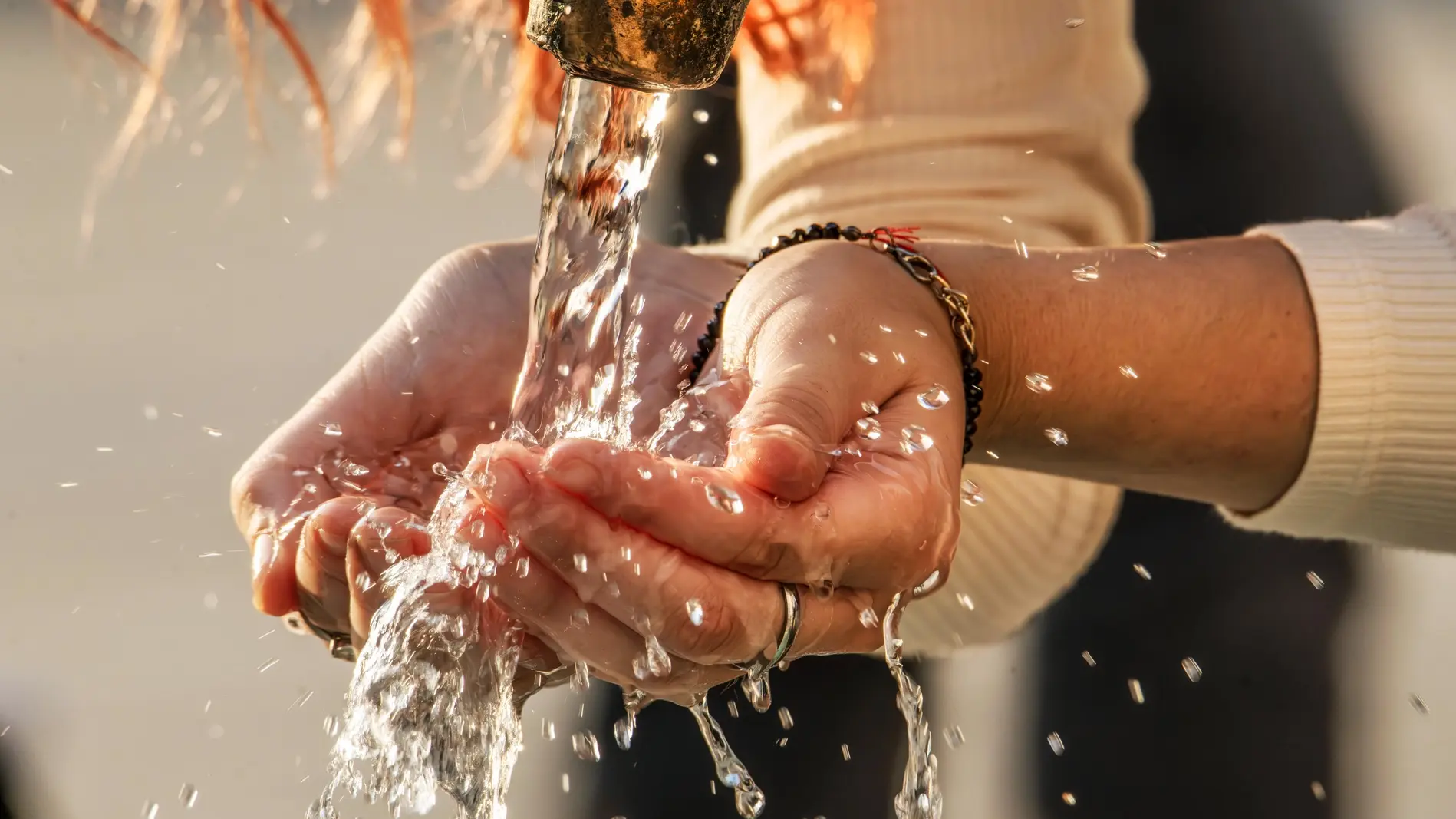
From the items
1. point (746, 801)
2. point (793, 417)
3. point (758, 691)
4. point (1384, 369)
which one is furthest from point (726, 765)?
point (1384, 369)

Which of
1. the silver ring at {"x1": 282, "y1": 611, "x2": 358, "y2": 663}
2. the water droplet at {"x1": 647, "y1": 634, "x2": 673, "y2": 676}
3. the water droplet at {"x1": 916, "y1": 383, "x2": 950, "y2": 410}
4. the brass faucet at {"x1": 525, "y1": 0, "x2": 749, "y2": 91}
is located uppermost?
the brass faucet at {"x1": 525, "y1": 0, "x2": 749, "y2": 91}

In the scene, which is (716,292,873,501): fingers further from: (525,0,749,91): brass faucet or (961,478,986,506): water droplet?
(961,478,986,506): water droplet

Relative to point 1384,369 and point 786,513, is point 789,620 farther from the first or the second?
point 1384,369

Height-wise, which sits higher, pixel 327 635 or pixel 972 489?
pixel 327 635

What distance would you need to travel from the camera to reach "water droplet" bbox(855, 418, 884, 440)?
1.61ft

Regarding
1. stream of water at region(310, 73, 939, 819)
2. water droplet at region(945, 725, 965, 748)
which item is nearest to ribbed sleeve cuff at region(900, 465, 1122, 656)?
stream of water at region(310, 73, 939, 819)

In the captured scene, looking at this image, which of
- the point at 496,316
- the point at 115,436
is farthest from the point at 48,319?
the point at 496,316

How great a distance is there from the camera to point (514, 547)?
1.45ft

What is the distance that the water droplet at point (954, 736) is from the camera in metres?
1.28

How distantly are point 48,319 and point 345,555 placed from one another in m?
1.23

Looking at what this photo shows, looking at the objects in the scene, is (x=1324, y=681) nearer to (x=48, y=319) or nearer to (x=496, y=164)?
(x=496, y=164)

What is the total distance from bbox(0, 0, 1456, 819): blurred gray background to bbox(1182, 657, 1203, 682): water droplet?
152mm

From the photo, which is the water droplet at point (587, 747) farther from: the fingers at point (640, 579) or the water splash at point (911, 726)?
the fingers at point (640, 579)

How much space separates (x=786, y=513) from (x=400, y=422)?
1.02ft
